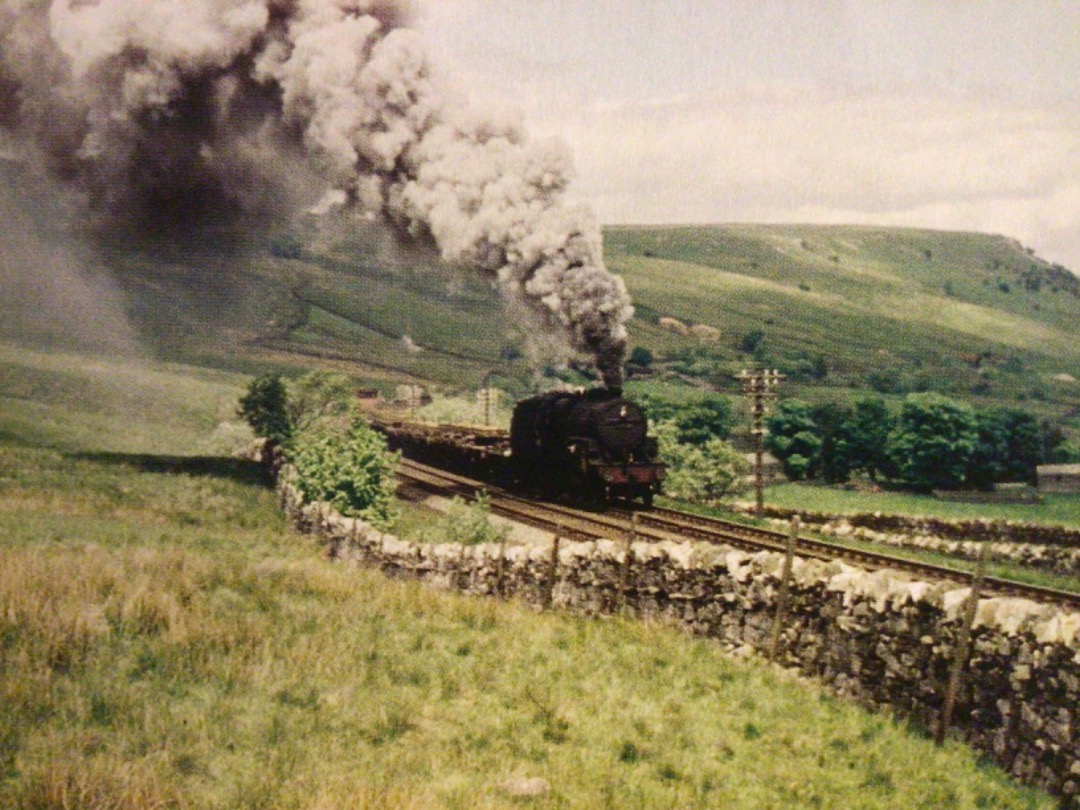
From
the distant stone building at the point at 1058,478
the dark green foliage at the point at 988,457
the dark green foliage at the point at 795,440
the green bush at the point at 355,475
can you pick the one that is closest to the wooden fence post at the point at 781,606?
the green bush at the point at 355,475

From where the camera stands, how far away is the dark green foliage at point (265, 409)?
40.9m

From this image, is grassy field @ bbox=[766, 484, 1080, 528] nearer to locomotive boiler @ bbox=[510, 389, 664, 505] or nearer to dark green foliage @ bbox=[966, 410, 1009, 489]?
dark green foliage @ bbox=[966, 410, 1009, 489]

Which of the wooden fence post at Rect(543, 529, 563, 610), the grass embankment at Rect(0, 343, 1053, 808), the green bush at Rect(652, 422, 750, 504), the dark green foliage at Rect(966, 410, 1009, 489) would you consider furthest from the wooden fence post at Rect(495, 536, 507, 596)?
Answer: the dark green foliage at Rect(966, 410, 1009, 489)

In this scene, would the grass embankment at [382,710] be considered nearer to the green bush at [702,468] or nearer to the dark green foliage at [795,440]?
the green bush at [702,468]

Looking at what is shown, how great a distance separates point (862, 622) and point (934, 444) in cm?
8486

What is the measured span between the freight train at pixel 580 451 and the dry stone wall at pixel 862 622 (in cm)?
1003

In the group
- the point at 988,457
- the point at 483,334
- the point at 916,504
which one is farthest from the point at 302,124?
the point at 483,334

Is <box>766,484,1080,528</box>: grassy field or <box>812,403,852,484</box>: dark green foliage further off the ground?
<box>812,403,852,484</box>: dark green foliage

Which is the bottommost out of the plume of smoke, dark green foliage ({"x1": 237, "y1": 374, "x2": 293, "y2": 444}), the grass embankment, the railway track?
the railway track

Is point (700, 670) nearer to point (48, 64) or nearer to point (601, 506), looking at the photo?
point (601, 506)

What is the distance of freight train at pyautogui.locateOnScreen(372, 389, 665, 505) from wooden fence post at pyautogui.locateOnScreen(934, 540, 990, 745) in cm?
1647

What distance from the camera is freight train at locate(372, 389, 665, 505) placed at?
25781 mm

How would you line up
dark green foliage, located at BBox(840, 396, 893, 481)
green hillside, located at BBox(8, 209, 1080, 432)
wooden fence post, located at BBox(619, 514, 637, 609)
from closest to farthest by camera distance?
wooden fence post, located at BBox(619, 514, 637, 609) < green hillside, located at BBox(8, 209, 1080, 432) < dark green foliage, located at BBox(840, 396, 893, 481)

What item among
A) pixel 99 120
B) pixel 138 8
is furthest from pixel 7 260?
pixel 138 8
